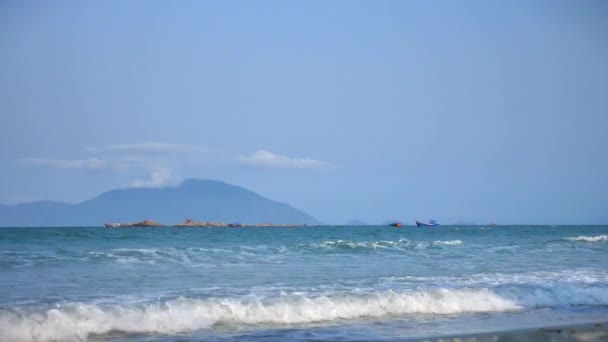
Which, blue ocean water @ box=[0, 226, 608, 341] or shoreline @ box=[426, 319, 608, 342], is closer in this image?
shoreline @ box=[426, 319, 608, 342]

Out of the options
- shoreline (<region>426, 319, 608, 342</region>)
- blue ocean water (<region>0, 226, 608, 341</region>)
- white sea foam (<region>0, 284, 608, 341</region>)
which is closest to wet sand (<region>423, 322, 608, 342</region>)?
shoreline (<region>426, 319, 608, 342</region>)

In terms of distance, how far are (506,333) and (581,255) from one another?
19045 mm

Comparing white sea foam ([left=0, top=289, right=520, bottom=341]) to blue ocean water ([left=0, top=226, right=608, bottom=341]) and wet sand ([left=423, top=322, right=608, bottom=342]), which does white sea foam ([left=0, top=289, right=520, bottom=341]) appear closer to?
blue ocean water ([left=0, top=226, right=608, bottom=341])

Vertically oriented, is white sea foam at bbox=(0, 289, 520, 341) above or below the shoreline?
below

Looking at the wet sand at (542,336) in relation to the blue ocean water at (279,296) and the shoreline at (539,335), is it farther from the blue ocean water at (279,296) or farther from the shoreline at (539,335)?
the blue ocean water at (279,296)

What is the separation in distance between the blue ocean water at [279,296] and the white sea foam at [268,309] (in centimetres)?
2

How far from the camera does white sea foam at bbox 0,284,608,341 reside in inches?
414

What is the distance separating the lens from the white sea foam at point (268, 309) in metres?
10.5

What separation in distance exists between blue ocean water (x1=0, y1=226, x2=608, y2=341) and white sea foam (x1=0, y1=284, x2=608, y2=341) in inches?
0.9

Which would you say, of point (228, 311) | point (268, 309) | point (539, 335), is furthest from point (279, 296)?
point (539, 335)

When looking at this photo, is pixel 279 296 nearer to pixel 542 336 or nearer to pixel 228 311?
pixel 228 311

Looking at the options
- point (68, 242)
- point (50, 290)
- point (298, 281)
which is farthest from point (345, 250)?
point (50, 290)

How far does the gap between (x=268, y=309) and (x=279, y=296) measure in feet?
3.19

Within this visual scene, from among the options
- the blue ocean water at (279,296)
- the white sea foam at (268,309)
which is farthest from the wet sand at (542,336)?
the white sea foam at (268,309)
